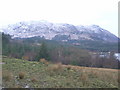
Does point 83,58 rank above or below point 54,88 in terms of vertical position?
below

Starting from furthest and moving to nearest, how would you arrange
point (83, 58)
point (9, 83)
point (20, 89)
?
point (83, 58) → point (9, 83) → point (20, 89)

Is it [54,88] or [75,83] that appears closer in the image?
[54,88]

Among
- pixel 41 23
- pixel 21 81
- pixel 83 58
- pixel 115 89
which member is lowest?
pixel 83 58

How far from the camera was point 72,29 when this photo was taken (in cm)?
18500

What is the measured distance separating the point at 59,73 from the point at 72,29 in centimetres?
17939

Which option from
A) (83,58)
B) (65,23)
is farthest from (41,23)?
(83,58)

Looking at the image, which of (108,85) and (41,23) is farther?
(41,23)

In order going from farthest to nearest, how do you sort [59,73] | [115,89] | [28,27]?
[28,27], [59,73], [115,89]

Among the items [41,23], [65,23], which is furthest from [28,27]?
[65,23]

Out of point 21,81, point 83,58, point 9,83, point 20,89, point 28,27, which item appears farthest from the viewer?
point 28,27

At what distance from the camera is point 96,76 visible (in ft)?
23.0

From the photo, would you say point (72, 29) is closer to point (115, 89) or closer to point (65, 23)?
point (65, 23)

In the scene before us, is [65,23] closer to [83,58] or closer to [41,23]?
[41,23]

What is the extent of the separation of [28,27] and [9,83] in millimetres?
183357
